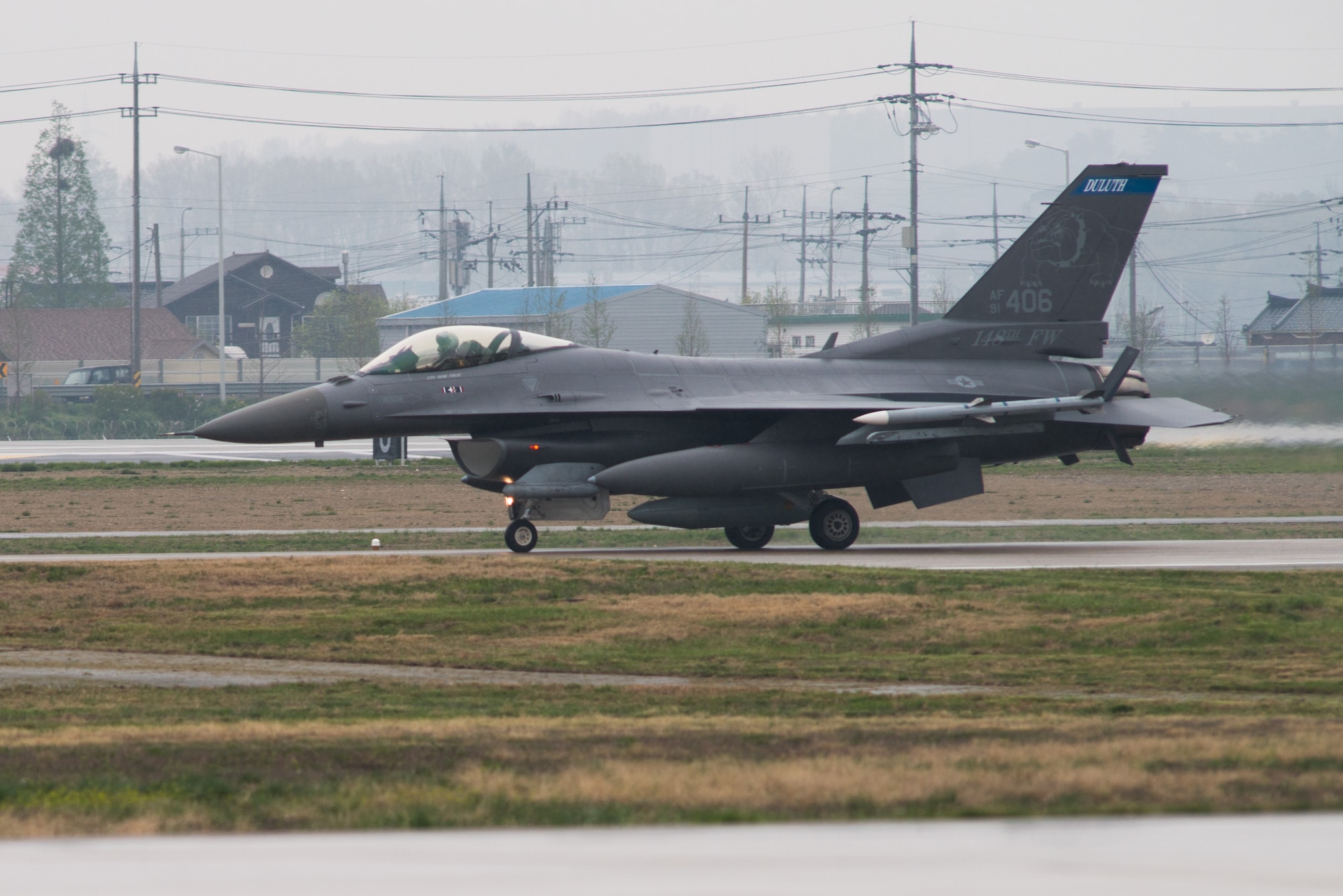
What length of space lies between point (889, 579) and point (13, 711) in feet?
34.3

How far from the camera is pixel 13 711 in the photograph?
1085cm

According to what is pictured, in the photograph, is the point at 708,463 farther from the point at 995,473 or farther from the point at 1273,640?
the point at 995,473

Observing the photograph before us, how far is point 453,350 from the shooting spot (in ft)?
74.1

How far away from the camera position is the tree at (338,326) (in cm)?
9044

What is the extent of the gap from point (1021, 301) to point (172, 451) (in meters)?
37.6

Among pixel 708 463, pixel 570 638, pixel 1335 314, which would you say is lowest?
pixel 570 638

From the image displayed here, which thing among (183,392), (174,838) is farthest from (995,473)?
(183,392)

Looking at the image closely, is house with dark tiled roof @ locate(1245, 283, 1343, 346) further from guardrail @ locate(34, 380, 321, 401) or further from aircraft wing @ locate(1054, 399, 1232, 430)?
guardrail @ locate(34, 380, 321, 401)

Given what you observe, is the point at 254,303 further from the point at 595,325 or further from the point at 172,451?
the point at 172,451

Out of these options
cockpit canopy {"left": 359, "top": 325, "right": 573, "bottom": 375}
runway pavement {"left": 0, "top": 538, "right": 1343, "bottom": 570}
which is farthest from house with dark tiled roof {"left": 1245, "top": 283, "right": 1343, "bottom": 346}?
cockpit canopy {"left": 359, "top": 325, "right": 573, "bottom": 375}

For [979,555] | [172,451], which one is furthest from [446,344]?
[172,451]

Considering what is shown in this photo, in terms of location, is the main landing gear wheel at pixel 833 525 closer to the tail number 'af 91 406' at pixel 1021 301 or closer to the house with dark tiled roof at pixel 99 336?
the tail number 'af 91 406' at pixel 1021 301

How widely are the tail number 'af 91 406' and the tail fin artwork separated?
12mm

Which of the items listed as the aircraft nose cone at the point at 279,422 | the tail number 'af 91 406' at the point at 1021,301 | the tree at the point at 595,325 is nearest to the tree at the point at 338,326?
the tree at the point at 595,325
